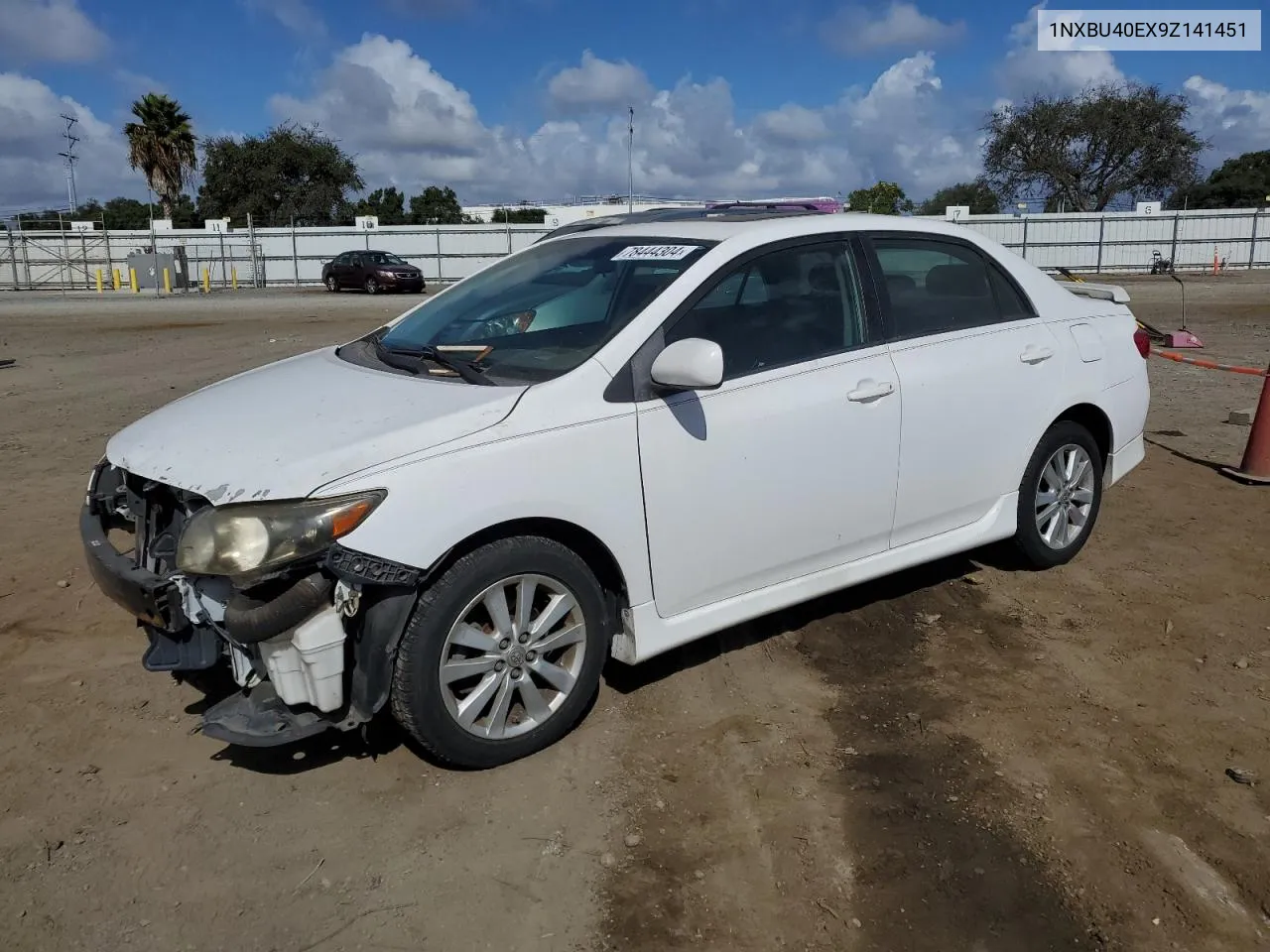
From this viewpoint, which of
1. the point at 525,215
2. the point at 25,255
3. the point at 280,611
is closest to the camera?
the point at 280,611

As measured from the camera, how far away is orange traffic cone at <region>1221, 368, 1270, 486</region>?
6613 millimetres

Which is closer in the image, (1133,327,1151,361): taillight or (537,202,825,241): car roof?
(537,202,825,241): car roof

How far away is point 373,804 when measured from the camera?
127 inches

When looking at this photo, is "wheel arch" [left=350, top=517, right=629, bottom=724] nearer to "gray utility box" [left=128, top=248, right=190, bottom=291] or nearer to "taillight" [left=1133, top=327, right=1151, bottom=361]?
"taillight" [left=1133, top=327, right=1151, bottom=361]

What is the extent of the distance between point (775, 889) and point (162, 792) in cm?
197

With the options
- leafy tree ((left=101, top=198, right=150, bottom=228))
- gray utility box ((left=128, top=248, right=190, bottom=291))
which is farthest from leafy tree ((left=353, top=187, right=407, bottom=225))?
gray utility box ((left=128, top=248, right=190, bottom=291))

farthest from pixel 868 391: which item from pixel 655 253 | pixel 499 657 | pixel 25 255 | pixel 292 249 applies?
pixel 25 255

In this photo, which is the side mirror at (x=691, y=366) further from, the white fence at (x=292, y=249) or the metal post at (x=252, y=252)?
the metal post at (x=252, y=252)

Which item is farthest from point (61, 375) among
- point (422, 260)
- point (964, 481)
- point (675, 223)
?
point (422, 260)

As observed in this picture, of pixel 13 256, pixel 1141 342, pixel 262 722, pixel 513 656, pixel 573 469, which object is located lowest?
pixel 262 722

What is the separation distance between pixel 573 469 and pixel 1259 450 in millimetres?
5462

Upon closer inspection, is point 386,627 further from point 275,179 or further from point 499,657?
point 275,179

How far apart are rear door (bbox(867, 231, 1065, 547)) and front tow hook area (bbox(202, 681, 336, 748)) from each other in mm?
2464

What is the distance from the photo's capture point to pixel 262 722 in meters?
3.09
